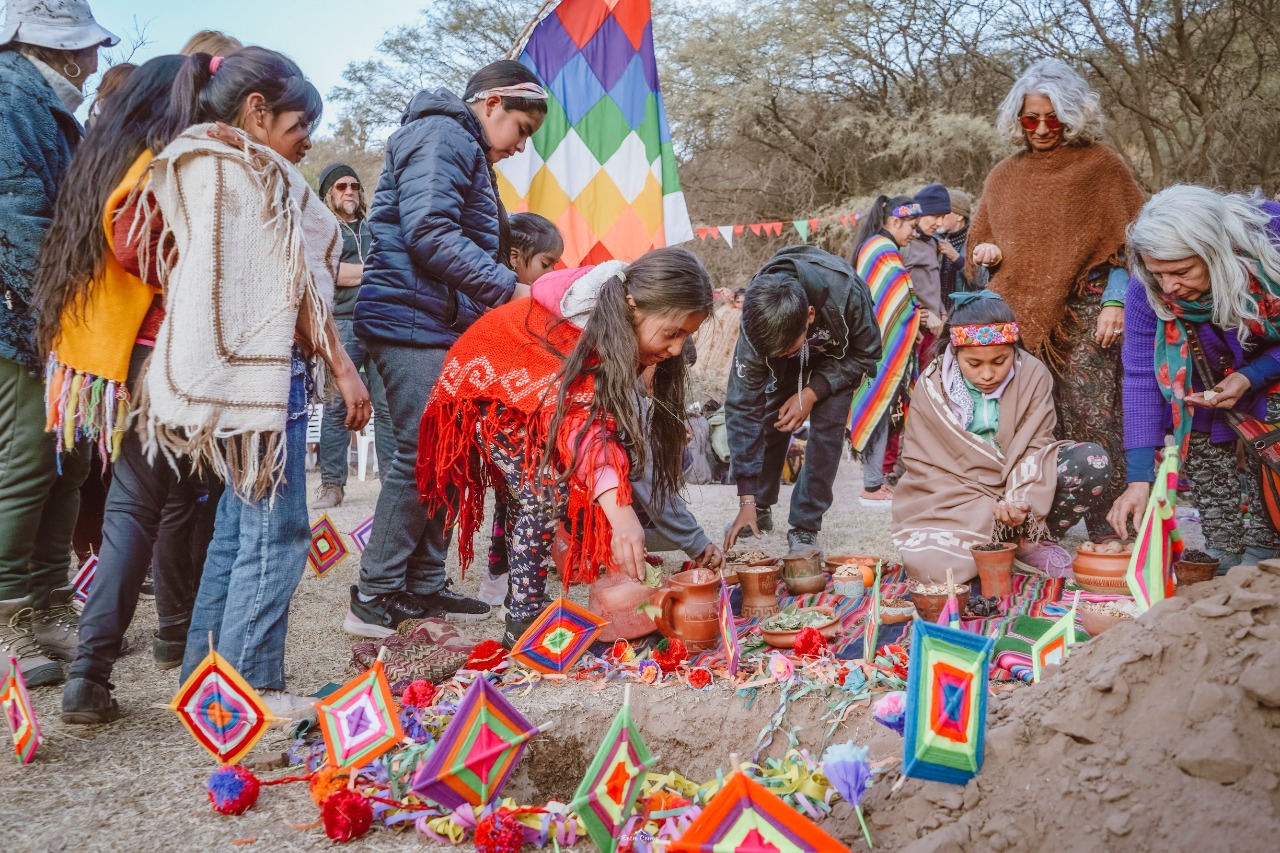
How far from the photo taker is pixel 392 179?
9.61 feet

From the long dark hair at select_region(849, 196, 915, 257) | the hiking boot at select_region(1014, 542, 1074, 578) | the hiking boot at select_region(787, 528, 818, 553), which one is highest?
the long dark hair at select_region(849, 196, 915, 257)

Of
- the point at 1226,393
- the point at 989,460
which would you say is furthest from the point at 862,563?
the point at 1226,393

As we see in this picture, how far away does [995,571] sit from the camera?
2951 millimetres

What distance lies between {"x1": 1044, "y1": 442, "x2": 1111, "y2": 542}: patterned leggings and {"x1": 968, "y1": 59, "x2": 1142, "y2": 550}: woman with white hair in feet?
0.35

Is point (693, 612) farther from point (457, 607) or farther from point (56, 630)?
point (56, 630)

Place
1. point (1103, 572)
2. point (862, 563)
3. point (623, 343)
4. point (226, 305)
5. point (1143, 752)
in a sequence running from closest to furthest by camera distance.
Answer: point (1143, 752) → point (226, 305) → point (623, 343) → point (1103, 572) → point (862, 563)

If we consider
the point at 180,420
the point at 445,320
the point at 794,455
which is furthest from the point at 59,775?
the point at 794,455

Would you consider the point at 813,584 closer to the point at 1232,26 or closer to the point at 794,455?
the point at 794,455

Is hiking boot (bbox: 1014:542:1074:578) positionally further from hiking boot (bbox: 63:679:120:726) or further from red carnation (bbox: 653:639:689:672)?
hiking boot (bbox: 63:679:120:726)

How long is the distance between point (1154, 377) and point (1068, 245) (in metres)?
0.73

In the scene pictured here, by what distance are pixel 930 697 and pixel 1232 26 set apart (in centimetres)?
1147

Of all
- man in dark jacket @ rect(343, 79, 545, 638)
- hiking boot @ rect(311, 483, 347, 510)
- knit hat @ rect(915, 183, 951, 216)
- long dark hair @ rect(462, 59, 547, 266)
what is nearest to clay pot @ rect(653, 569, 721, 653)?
man in dark jacket @ rect(343, 79, 545, 638)

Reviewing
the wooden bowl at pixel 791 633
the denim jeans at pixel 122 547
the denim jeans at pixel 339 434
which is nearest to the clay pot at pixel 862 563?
the wooden bowl at pixel 791 633

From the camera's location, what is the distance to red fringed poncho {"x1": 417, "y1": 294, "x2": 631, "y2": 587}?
240 cm
